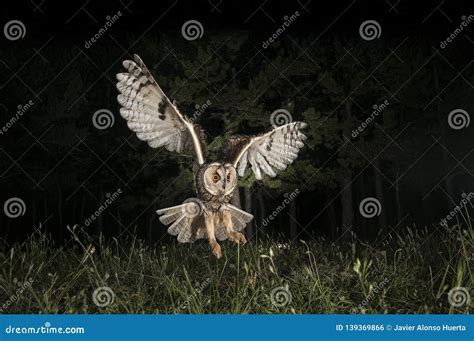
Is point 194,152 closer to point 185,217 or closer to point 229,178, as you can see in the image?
point 229,178

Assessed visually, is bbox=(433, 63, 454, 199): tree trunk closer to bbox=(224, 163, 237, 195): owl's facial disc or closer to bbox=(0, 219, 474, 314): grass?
bbox=(224, 163, 237, 195): owl's facial disc

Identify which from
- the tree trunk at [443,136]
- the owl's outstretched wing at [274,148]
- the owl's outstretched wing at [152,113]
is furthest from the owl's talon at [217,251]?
the tree trunk at [443,136]

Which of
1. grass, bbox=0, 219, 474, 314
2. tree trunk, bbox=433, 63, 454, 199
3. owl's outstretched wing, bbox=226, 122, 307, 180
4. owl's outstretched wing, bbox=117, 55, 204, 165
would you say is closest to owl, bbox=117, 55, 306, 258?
owl's outstretched wing, bbox=117, 55, 204, 165

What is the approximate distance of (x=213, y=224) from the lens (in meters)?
9.00

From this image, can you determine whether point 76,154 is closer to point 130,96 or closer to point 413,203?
point 130,96

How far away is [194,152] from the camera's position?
9.21m

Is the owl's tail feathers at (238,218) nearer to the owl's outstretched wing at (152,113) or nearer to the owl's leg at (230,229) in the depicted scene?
the owl's leg at (230,229)

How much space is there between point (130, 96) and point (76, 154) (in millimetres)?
11381

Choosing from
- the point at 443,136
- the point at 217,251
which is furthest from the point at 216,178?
the point at 443,136

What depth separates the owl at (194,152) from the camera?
345 inches

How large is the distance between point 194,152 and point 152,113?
0.85 meters

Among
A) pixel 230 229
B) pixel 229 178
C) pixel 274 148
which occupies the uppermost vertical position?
pixel 274 148

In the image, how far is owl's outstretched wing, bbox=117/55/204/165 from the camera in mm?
8781

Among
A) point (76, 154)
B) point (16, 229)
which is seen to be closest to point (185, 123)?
point (76, 154)
